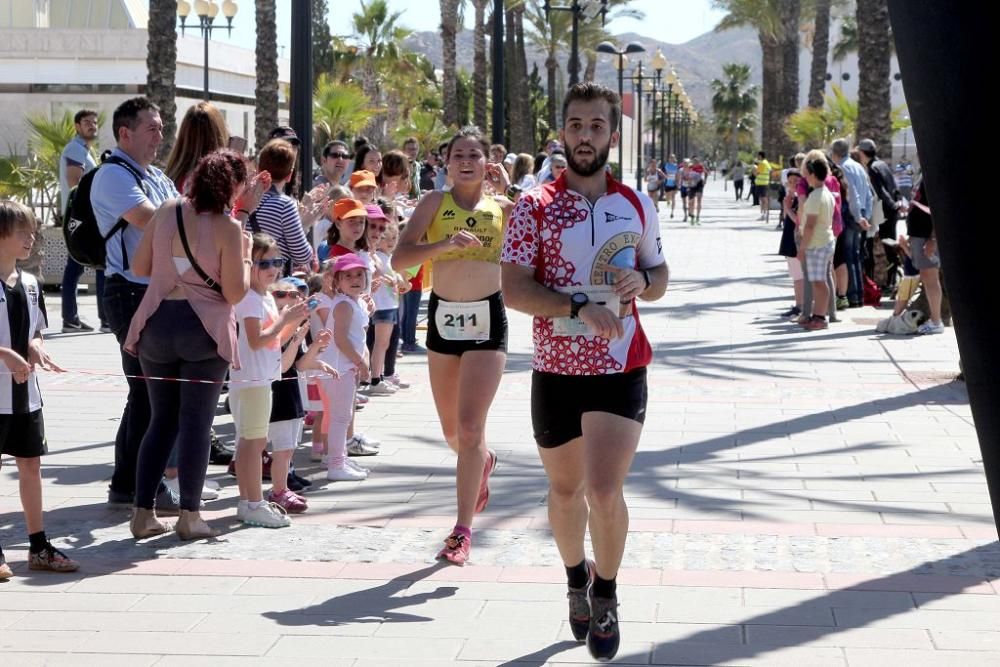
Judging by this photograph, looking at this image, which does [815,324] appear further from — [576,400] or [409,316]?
[576,400]

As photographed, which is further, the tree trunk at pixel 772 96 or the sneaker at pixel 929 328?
the tree trunk at pixel 772 96

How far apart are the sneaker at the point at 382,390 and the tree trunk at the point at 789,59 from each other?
35099 millimetres

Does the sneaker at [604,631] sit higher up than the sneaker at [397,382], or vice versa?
the sneaker at [397,382]

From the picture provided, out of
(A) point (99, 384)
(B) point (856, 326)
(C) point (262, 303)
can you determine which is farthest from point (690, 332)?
(C) point (262, 303)

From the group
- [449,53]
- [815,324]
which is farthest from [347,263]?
[449,53]

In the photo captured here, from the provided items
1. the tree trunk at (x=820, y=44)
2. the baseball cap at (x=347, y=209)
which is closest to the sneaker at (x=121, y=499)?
the baseball cap at (x=347, y=209)

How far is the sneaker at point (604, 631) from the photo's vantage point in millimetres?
4488

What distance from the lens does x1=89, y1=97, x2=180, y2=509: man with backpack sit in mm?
6723

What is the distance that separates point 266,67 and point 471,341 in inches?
771

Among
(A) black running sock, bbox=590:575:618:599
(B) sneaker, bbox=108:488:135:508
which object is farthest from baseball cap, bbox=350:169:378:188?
(A) black running sock, bbox=590:575:618:599

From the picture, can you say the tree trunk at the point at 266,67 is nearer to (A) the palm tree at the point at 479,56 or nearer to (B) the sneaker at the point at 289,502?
(A) the palm tree at the point at 479,56

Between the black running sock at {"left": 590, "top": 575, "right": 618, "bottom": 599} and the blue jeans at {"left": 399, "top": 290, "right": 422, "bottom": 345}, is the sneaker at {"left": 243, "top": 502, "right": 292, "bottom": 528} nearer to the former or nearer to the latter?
the black running sock at {"left": 590, "top": 575, "right": 618, "bottom": 599}

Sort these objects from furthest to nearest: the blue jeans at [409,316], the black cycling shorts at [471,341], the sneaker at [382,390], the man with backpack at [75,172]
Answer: the man with backpack at [75,172] < the blue jeans at [409,316] < the sneaker at [382,390] < the black cycling shorts at [471,341]

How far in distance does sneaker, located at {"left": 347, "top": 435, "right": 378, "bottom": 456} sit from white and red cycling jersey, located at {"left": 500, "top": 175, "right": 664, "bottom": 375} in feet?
12.5
